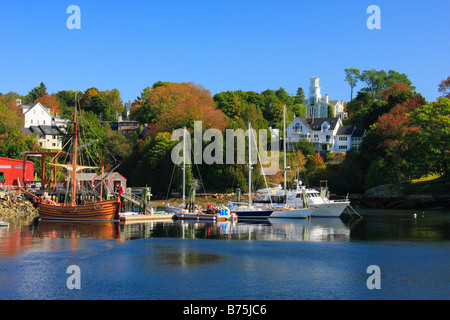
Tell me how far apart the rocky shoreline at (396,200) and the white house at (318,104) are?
2876 inches

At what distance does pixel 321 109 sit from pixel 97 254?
137 metres

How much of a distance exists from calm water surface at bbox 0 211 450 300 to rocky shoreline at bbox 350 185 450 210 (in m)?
33.7

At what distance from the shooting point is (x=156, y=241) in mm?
39719

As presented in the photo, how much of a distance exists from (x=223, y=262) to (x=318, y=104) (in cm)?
13786

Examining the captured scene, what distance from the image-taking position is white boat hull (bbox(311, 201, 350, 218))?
63781 mm

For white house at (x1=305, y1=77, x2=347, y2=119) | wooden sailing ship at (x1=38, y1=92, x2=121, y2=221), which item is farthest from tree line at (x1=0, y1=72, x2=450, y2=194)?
white house at (x1=305, y1=77, x2=347, y2=119)

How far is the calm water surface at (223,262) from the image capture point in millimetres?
23372

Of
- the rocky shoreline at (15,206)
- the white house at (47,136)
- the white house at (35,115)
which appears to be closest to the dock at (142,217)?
the rocky shoreline at (15,206)

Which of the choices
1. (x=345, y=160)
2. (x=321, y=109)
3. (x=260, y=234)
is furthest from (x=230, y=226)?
(x=321, y=109)

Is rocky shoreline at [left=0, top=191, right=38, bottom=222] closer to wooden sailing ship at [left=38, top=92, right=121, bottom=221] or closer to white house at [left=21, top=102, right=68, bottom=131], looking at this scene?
wooden sailing ship at [left=38, top=92, right=121, bottom=221]

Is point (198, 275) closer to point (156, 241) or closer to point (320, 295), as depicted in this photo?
point (320, 295)

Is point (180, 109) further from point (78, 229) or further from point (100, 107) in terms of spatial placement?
point (100, 107)

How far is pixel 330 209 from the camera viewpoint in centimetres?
6444

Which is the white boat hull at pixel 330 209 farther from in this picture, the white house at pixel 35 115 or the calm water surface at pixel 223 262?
the white house at pixel 35 115
